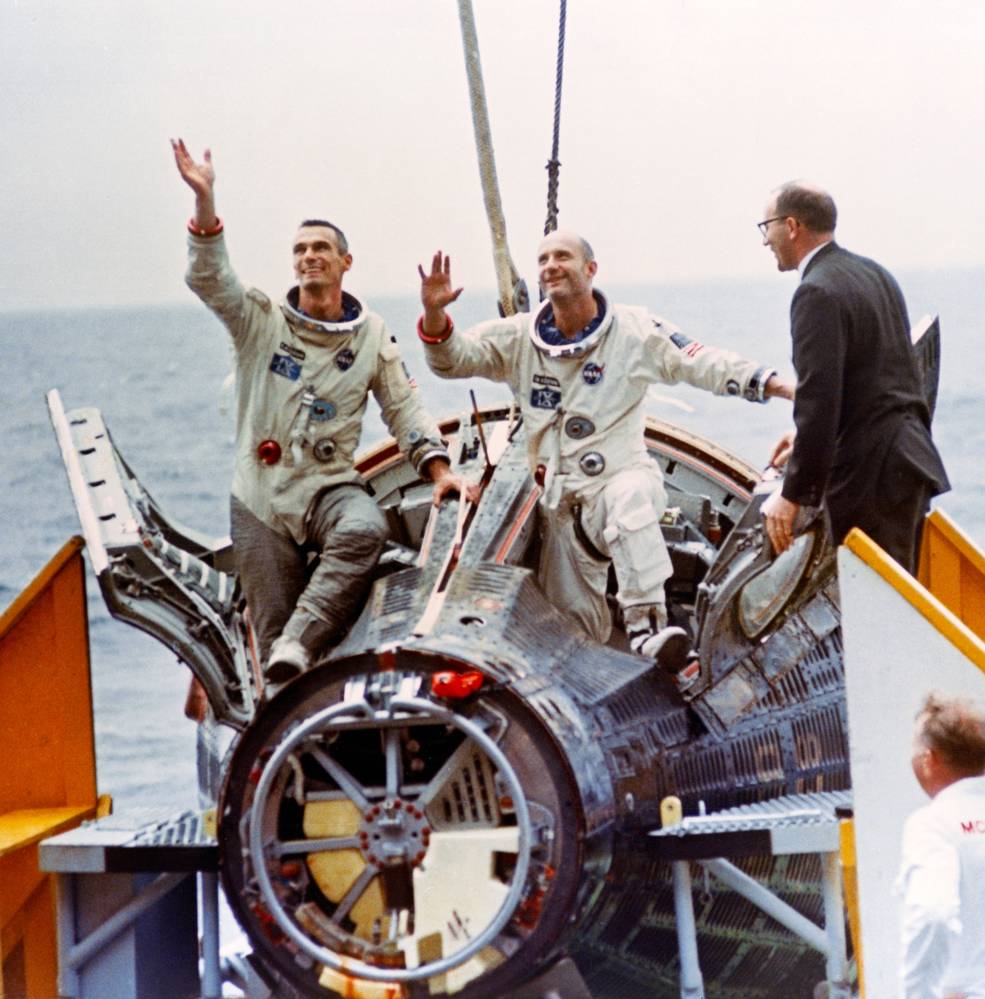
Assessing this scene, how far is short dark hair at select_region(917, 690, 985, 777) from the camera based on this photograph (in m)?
3.75

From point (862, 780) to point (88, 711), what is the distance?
2132 millimetres

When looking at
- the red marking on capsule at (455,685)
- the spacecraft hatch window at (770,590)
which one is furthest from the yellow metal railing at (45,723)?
the spacecraft hatch window at (770,590)

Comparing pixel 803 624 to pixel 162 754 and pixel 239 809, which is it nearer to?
pixel 239 809

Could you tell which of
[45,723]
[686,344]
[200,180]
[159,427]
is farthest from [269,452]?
[159,427]

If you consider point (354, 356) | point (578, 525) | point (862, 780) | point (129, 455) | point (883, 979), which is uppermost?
point (129, 455)

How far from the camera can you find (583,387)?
5281mm

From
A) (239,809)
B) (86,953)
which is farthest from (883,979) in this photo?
(86,953)

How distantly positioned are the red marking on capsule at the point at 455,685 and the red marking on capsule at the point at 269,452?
4.40ft

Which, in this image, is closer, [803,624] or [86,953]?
[86,953]

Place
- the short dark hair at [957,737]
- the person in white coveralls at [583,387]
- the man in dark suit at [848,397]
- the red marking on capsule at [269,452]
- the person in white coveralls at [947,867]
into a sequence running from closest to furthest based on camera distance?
the person in white coveralls at [947,867] → the short dark hair at [957,737] → the man in dark suit at [848,397] → the person in white coveralls at [583,387] → the red marking on capsule at [269,452]

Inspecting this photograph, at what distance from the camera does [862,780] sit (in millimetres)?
4285

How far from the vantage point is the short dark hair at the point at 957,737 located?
148 inches

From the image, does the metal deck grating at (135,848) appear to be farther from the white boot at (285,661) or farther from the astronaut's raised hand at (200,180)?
the astronaut's raised hand at (200,180)

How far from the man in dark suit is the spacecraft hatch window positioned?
0.07 m
